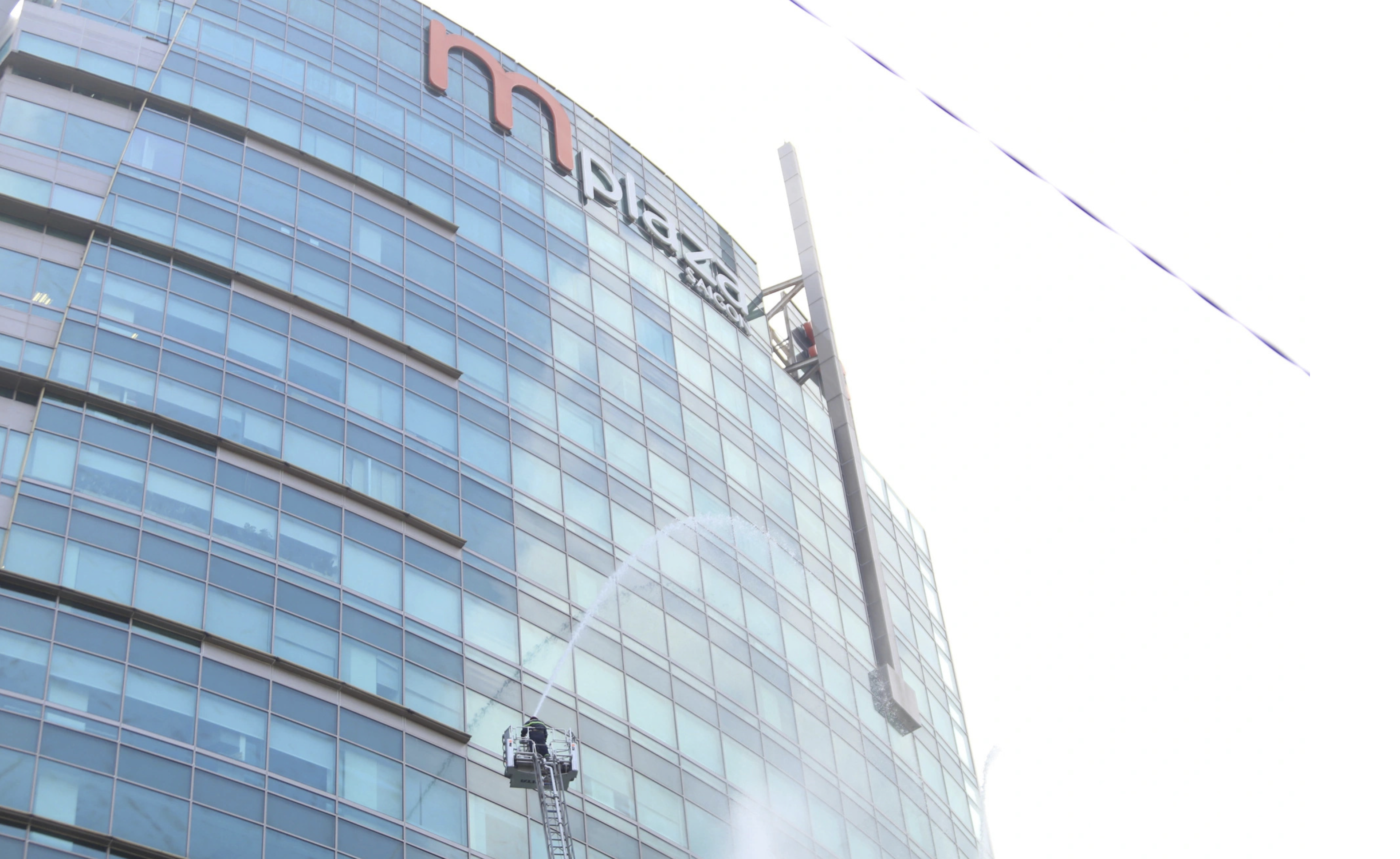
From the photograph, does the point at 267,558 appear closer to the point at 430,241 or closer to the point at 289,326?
the point at 289,326

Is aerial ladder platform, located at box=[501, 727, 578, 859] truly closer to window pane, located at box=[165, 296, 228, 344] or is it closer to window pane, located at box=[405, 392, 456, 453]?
window pane, located at box=[405, 392, 456, 453]

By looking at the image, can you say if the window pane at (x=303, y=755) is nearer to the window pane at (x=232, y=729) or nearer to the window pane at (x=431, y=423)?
the window pane at (x=232, y=729)

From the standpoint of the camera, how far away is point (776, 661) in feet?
224

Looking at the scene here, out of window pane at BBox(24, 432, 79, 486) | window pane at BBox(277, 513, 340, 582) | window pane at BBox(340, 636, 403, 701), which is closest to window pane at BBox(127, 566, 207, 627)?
window pane at BBox(277, 513, 340, 582)

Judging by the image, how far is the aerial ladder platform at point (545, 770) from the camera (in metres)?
47.7

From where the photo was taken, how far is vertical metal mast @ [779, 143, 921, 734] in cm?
7550

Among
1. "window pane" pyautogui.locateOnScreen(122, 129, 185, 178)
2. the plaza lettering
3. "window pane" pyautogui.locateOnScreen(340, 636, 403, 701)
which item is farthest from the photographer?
the plaza lettering

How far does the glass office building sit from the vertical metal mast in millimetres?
1007

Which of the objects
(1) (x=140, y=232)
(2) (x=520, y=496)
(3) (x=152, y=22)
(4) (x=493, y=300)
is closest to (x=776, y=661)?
(2) (x=520, y=496)

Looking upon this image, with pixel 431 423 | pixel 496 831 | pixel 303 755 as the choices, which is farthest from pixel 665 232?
pixel 303 755

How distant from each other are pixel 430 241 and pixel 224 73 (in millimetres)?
9971

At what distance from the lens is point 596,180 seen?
3068 inches

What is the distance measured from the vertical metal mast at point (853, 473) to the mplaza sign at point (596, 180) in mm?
6107

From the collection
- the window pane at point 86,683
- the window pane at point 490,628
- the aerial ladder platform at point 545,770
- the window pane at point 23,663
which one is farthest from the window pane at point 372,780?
the window pane at point 23,663
